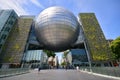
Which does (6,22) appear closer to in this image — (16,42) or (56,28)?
(16,42)

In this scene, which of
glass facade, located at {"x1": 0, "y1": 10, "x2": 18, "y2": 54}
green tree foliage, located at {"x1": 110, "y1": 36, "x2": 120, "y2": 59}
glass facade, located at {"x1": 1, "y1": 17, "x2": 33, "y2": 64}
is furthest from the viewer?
glass facade, located at {"x1": 0, "y1": 10, "x2": 18, "y2": 54}

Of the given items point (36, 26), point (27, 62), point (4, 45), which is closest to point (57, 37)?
point (36, 26)

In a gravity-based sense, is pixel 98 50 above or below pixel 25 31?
below

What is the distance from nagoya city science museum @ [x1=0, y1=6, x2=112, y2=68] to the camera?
62666 millimetres

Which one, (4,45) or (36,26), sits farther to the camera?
(36,26)

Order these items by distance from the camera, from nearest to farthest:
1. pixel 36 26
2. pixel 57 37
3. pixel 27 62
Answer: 1. pixel 27 62
2. pixel 57 37
3. pixel 36 26

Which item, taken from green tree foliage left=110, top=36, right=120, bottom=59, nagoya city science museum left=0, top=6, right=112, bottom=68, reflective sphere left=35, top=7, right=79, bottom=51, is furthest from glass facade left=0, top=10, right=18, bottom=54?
green tree foliage left=110, top=36, right=120, bottom=59

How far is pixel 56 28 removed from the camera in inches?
2785

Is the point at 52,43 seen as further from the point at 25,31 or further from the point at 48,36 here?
the point at 25,31

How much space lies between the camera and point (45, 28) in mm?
72000

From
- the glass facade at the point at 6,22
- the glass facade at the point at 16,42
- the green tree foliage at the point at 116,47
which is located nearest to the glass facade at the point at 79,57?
the green tree foliage at the point at 116,47

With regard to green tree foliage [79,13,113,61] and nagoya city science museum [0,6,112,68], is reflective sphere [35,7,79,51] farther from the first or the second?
green tree foliage [79,13,113,61]

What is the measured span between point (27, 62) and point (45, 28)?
60.7 ft

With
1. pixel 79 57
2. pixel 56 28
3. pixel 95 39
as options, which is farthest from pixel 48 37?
pixel 95 39
